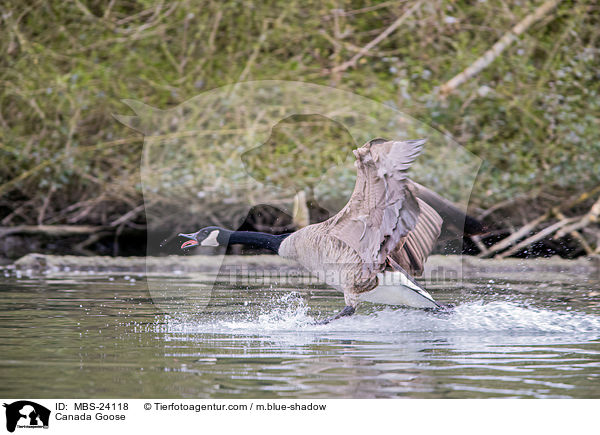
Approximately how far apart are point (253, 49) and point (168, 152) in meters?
3.54

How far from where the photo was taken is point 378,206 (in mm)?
6504

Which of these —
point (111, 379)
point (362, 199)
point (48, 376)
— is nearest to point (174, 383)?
point (111, 379)

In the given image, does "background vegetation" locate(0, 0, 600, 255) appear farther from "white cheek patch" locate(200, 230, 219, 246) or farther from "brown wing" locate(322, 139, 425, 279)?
"brown wing" locate(322, 139, 425, 279)

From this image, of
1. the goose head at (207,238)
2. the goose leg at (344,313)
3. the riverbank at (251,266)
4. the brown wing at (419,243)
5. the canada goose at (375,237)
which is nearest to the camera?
the canada goose at (375,237)

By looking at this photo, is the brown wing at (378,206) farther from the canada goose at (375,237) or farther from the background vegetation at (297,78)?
the background vegetation at (297,78)

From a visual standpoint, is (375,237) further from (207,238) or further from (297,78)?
(297,78)

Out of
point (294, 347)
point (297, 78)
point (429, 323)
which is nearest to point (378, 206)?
point (429, 323)

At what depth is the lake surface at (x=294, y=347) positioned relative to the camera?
4645mm

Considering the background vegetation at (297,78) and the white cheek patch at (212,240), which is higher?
the background vegetation at (297,78)

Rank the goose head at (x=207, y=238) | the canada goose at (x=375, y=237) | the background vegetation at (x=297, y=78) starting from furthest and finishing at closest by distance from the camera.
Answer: the background vegetation at (x=297, y=78) < the goose head at (x=207, y=238) < the canada goose at (x=375, y=237)

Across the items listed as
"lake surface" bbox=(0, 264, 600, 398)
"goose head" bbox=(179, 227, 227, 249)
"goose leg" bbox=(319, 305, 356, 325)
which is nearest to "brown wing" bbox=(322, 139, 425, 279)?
"goose leg" bbox=(319, 305, 356, 325)

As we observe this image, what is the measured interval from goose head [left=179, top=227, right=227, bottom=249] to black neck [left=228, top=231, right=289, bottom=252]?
0.33 feet
